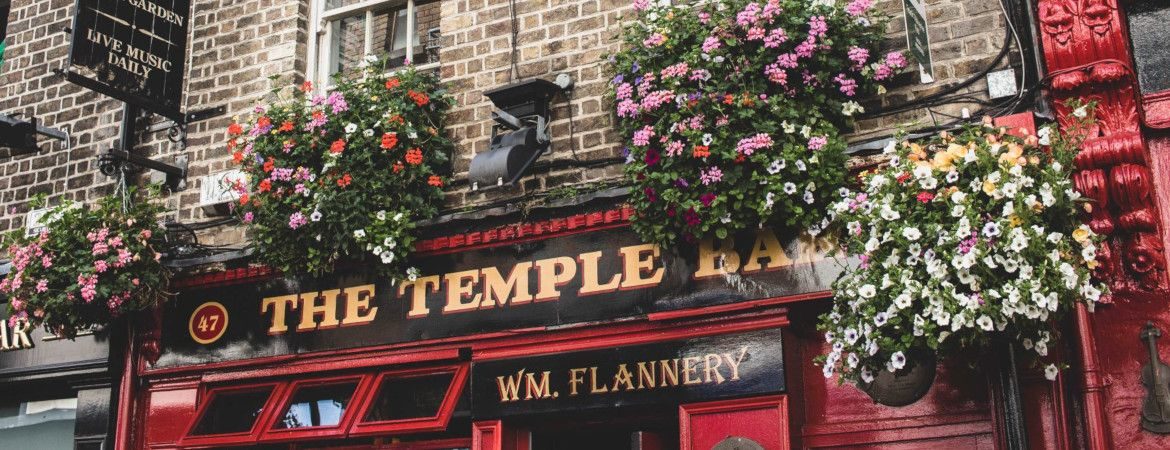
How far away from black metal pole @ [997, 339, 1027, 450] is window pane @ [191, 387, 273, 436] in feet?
16.2

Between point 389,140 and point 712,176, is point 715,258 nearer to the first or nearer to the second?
point 712,176

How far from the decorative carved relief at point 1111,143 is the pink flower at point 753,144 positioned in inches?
59.9

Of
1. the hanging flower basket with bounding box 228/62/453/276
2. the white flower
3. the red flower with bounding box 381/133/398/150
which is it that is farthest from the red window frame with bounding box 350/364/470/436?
the white flower

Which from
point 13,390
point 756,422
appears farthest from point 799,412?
point 13,390

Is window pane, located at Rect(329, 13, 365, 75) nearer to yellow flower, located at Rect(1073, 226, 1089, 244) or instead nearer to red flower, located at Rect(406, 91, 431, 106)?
red flower, located at Rect(406, 91, 431, 106)

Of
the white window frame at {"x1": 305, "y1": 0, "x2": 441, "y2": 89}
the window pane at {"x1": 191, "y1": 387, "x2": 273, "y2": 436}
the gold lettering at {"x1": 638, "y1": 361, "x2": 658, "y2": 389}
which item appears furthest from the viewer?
the white window frame at {"x1": 305, "y1": 0, "x2": 441, "y2": 89}

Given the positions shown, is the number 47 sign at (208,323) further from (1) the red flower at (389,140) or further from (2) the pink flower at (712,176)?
(2) the pink flower at (712,176)

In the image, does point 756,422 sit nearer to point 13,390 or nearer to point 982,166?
point 982,166

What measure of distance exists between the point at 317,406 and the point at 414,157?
1.90 metres

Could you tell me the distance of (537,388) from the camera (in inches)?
287

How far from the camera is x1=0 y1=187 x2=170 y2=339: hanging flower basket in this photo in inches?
325

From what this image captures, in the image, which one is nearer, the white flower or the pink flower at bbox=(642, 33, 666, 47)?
the white flower

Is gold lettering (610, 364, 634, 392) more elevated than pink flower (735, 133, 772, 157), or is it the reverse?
pink flower (735, 133, 772, 157)

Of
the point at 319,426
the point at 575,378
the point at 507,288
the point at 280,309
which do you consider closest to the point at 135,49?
the point at 280,309
